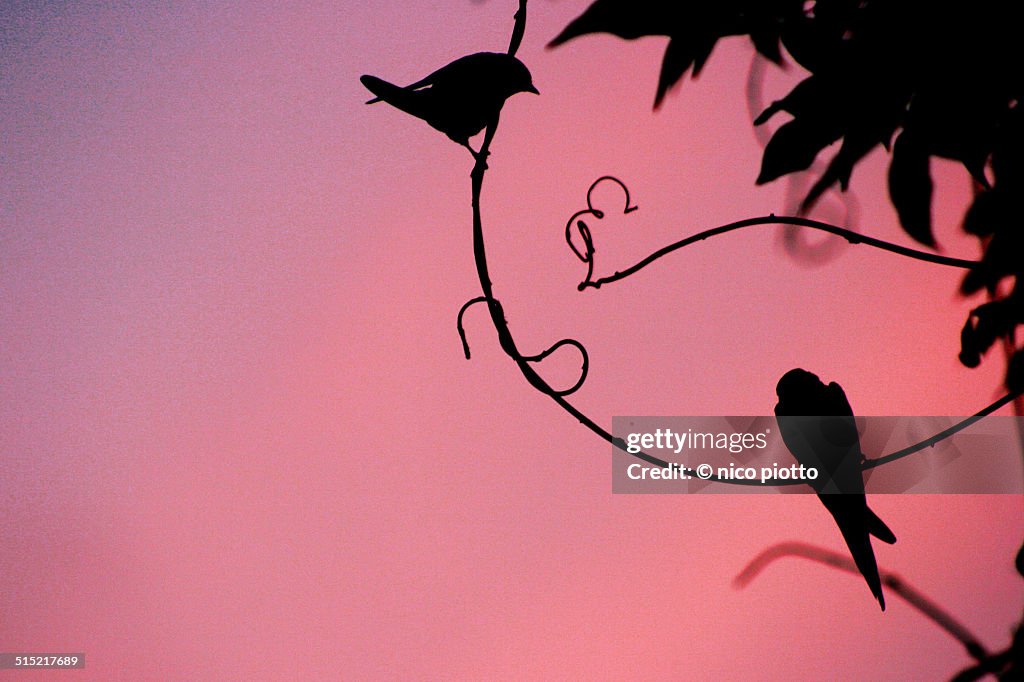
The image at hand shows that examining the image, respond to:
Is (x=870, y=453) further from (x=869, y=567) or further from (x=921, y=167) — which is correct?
(x=921, y=167)

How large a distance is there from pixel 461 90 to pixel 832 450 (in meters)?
0.34

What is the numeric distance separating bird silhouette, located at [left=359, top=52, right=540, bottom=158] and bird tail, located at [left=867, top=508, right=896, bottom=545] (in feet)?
1.19


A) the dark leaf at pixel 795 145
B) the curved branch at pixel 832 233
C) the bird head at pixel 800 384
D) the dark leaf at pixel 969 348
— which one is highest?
the dark leaf at pixel 795 145

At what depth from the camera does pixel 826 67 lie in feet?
1.29

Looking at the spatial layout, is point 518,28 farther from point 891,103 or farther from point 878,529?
point 878,529

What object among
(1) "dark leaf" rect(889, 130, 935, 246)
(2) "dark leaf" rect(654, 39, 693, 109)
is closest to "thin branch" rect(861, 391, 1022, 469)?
(1) "dark leaf" rect(889, 130, 935, 246)

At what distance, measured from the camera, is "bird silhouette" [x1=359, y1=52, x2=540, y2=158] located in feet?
1.29

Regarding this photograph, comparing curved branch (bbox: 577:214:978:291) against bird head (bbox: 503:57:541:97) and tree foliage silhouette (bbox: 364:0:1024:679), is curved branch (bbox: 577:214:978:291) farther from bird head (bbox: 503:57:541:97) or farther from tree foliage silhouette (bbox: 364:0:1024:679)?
Result: bird head (bbox: 503:57:541:97)

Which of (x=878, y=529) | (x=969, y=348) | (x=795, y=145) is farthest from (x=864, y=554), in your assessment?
(x=795, y=145)

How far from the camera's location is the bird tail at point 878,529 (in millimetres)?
401

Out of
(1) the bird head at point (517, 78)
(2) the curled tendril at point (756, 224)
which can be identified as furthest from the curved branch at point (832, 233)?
(1) the bird head at point (517, 78)

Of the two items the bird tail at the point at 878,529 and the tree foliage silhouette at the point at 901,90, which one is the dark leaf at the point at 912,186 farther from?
the bird tail at the point at 878,529

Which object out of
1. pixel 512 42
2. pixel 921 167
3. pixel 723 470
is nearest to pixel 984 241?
pixel 921 167

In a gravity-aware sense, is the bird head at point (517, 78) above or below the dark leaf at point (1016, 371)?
above
